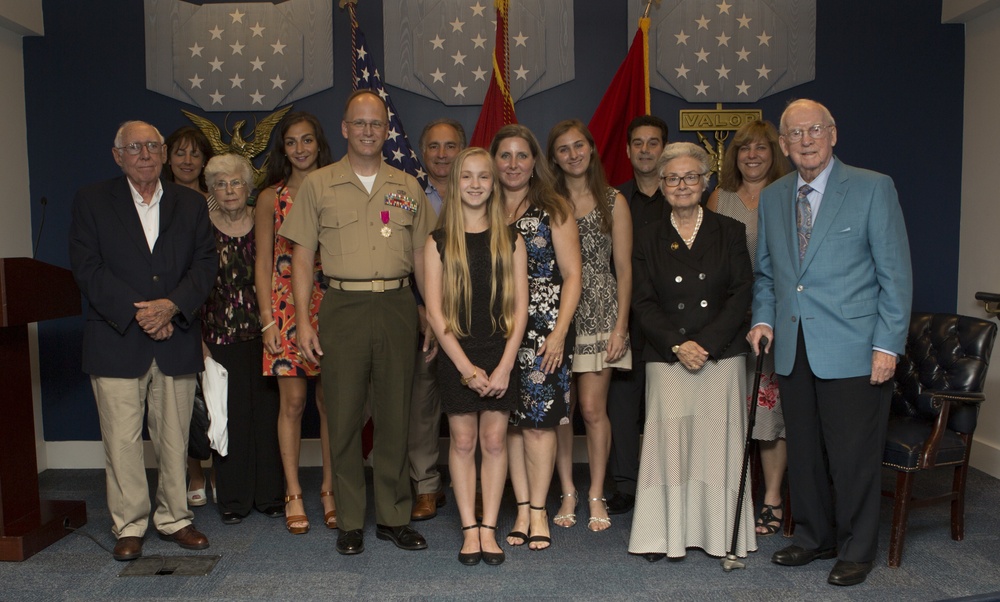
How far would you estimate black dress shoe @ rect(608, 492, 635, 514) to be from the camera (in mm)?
4195

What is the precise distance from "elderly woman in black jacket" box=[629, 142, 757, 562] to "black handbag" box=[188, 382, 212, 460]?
2027mm

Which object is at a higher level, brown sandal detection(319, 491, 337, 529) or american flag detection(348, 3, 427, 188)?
american flag detection(348, 3, 427, 188)

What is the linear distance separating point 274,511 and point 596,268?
A: 6.46 feet

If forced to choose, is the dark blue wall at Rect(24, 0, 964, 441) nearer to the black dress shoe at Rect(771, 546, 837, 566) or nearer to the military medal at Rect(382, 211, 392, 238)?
the military medal at Rect(382, 211, 392, 238)

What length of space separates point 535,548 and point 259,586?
44.7 inches

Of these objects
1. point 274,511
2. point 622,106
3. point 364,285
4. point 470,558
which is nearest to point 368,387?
point 364,285

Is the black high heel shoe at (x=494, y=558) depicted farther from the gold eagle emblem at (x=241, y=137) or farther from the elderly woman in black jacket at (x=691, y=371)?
the gold eagle emblem at (x=241, y=137)

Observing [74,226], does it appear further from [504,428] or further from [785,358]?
[785,358]

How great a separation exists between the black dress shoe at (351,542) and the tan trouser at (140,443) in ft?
2.34

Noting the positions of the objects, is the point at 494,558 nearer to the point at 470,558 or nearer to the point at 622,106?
the point at 470,558

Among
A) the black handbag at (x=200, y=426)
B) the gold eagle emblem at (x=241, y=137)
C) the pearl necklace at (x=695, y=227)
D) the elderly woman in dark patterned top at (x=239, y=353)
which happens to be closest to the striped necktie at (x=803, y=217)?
the pearl necklace at (x=695, y=227)

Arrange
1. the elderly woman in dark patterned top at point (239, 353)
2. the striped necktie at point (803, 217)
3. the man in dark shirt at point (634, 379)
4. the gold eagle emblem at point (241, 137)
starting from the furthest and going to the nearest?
the gold eagle emblem at point (241, 137) < the man in dark shirt at point (634, 379) < the elderly woman in dark patterned top at point (239, 353) < the striped necktie at point (803, 217)

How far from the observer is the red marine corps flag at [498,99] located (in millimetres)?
4832

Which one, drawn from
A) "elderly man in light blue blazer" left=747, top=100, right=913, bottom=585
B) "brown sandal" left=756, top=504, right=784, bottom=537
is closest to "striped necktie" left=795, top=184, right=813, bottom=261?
"elderly man in light blue blazer" left=747, top=100, right=913, bottom=585
